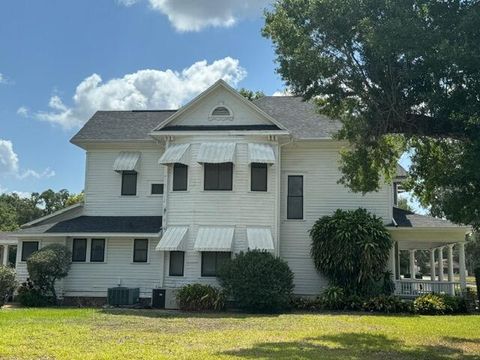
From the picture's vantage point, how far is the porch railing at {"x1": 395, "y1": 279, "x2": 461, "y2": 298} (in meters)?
23.7

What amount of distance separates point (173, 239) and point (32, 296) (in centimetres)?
687

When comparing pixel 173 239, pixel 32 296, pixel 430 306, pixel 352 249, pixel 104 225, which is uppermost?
pixel 104 225

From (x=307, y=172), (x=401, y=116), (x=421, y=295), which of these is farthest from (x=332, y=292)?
(x=401, y=116)

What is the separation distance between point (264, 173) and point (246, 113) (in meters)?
2.99

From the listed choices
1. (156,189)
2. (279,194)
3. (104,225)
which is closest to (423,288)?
(279,194)

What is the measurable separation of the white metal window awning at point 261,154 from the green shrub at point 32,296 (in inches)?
438

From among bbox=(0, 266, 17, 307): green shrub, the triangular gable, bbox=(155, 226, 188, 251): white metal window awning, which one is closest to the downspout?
the triangular gable

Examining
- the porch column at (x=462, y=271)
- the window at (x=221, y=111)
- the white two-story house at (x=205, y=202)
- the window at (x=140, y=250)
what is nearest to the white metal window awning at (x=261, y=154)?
the white two-story house at (x=205, y=202)

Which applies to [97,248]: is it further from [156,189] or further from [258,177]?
[258,177]

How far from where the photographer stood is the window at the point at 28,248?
2561 cm

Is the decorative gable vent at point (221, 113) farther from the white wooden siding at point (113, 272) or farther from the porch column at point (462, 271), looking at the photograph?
the porch column at point (462, 271)

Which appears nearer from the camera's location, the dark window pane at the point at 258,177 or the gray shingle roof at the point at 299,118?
the dark window pane at the point at 258,177

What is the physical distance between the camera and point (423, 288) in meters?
24.2

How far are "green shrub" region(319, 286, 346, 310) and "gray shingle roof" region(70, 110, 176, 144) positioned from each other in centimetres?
1137
